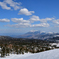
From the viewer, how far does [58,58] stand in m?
8.27

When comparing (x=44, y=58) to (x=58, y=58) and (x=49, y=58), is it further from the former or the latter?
(x=58, y=58)

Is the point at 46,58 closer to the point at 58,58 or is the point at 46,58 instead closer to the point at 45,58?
the point at 45,58

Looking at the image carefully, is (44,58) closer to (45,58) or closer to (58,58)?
(45,58)

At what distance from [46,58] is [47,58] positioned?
11cm

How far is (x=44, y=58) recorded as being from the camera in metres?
9.34

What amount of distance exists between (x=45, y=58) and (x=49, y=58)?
44 centimetres

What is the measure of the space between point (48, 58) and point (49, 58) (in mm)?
114

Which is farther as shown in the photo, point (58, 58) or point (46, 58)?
point (46, 58)

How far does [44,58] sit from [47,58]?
1.09 feet

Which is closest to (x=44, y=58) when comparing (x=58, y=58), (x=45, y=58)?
(x=45, y=58)

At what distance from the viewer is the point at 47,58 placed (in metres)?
9.17

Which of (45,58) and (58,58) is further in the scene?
(45,58)

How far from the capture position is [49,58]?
904cm

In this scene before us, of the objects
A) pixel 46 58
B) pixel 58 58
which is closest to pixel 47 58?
pixel 46 58
